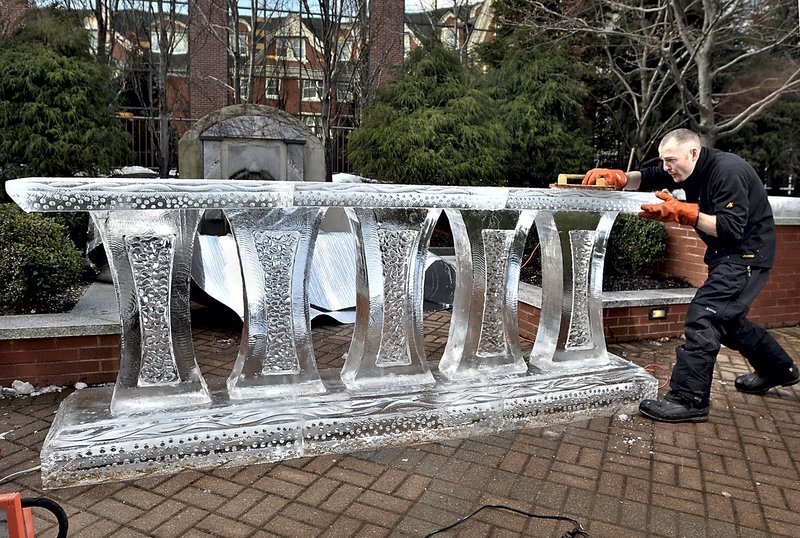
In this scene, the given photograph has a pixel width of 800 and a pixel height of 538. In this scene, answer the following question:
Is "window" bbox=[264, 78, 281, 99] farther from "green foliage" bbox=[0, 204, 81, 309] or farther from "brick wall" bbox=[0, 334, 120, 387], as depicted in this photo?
"brick wall" bbox=[0, 334, 120, 387]

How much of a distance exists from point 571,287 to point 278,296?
1.54 m

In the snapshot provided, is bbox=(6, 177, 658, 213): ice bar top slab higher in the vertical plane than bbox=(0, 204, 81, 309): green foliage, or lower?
higher

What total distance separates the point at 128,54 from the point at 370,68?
5473 mm

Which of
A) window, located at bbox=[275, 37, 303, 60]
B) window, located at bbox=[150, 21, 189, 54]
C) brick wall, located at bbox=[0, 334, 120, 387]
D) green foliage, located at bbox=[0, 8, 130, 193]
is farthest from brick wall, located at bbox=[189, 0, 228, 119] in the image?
brick wall, located at bbox=[0, 334, 120, 387]

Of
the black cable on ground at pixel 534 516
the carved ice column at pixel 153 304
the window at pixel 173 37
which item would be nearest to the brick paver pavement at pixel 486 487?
the black cable on ground at pixel 534 516

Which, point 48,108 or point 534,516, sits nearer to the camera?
point 534,516

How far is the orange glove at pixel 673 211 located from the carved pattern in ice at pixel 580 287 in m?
0.36

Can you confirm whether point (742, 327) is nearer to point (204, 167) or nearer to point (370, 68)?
point (204, 167)

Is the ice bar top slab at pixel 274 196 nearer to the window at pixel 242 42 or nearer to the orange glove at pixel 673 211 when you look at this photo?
the orange glove at pixel 673 211

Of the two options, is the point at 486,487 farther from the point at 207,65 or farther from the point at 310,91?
the point at 207,65

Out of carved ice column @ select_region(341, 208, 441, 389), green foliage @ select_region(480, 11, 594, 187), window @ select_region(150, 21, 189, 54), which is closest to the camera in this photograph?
carved ice column @ select_region(341, 208, 441, 389)

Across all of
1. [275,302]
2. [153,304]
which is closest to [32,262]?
[153,304]

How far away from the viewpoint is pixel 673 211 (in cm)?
297

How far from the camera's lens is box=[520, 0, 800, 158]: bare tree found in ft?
24.6
